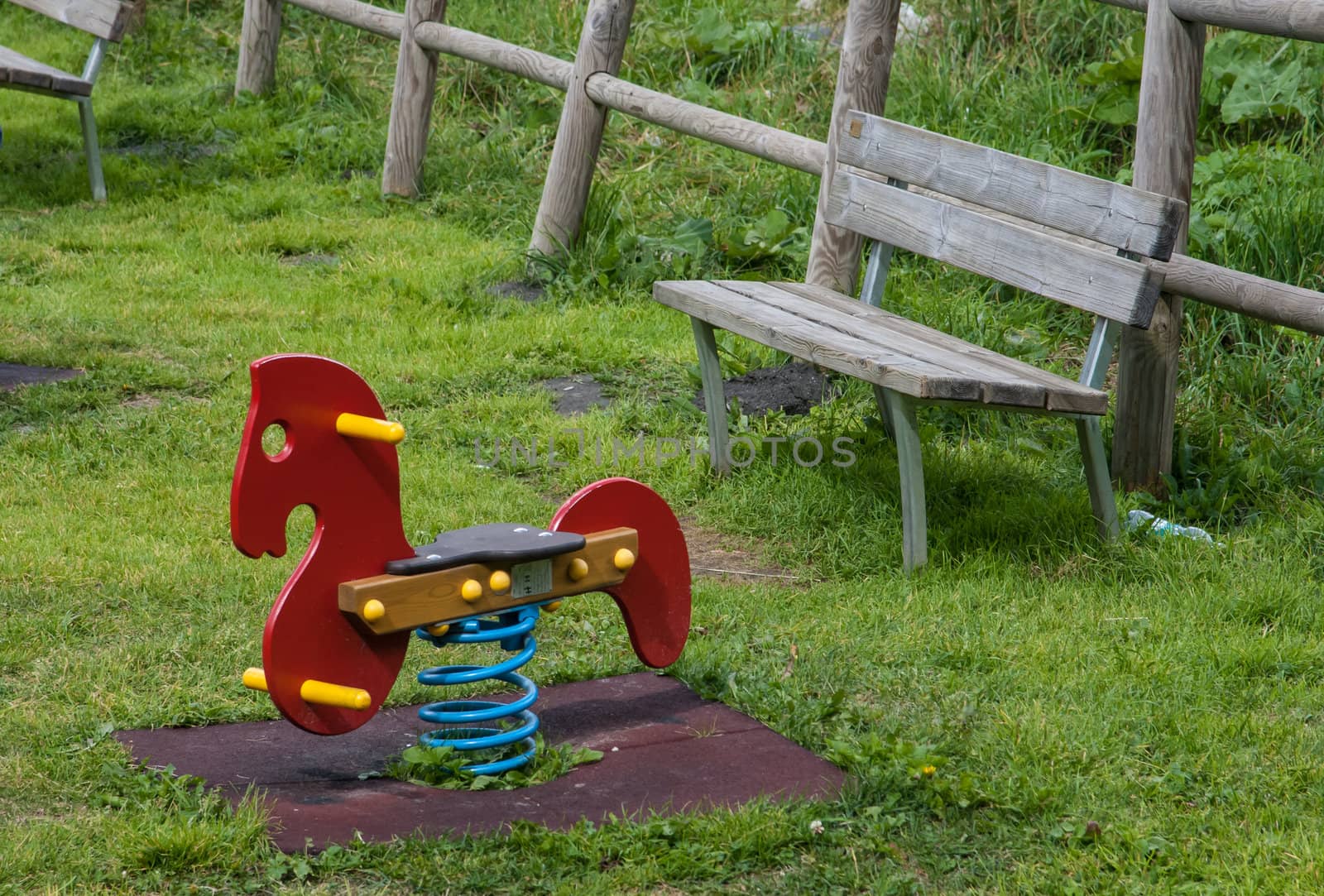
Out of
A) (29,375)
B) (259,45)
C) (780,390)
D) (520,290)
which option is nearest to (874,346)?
(780,390)

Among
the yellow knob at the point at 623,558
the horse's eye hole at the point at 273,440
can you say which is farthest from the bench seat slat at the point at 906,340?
the horse's eye hole at the point at 273,440

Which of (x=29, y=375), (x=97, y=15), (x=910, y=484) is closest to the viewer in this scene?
(x=910, y=484)

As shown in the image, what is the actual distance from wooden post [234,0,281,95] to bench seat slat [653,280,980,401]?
5.48 metres

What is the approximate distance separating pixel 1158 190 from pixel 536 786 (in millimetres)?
2493

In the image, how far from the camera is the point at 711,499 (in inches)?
180

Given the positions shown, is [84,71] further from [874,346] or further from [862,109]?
[874,346]

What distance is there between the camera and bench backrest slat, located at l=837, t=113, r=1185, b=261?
3.80 metres

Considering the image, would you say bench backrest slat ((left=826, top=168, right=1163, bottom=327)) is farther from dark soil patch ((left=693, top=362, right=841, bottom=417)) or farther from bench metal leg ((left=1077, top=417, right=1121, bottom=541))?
dark soil patch ((left=693, top=362, right=841, bottom=417))

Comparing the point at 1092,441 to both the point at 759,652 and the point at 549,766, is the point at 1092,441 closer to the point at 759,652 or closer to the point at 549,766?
the point at 759,652

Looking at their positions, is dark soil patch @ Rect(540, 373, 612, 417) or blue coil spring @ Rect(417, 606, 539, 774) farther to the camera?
dark soil patch @ Rect(540, 373, 612, 417)

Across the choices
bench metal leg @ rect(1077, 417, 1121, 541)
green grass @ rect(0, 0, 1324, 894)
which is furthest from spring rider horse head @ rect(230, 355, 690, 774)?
bench metal leg @ rect(1077, 417, 1121, 541)

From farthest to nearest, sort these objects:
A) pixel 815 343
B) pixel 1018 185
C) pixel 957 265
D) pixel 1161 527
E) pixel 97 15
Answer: pixel 97 15 < pixel 957 265 < pixel 1018 185 < pixel 1161 527 < pixel 815 343

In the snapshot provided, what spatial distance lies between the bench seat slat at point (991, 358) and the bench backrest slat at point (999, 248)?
0.21m

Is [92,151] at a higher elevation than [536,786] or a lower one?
higher
